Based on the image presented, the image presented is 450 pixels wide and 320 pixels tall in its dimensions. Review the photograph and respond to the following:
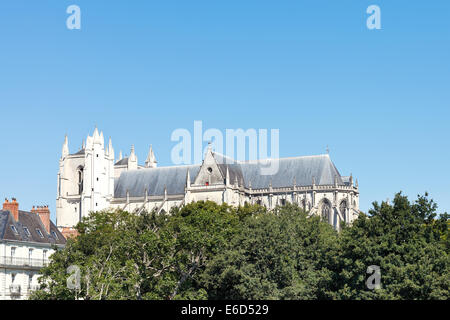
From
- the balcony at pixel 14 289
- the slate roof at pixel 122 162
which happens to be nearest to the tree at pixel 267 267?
the balcony at pixel 14 289

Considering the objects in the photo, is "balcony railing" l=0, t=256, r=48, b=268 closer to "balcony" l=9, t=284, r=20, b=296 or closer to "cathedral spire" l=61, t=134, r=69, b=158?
"balcony" l=9, t=284, r=20, b=296

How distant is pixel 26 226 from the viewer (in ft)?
184

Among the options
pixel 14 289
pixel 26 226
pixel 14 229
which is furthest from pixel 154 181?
pixel 14 289

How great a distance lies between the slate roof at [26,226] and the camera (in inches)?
2093

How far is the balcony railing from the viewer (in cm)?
5050

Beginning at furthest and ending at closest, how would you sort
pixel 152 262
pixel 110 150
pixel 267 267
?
1. pixel 110 150
2. pixel 152 262
3. pixel 267 267

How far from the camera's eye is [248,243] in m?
47.0

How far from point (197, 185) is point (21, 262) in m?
55.5

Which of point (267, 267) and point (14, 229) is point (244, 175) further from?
point (267, 267)

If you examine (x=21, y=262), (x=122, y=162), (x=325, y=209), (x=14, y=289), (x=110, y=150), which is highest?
(x=110, y=150)
